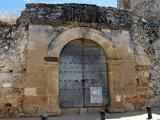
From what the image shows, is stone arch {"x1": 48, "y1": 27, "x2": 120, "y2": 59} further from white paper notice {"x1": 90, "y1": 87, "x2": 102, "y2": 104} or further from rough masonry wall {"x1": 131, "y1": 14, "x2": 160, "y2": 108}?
white paper notice {"x1": 90, "y1": 87, "x2": 102, "y2": 104}

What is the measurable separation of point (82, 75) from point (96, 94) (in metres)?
0.70

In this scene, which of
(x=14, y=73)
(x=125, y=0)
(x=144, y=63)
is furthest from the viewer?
(x=125, y=0)

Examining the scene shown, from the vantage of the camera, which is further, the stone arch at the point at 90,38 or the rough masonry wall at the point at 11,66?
the stone arch at the point at 90,38

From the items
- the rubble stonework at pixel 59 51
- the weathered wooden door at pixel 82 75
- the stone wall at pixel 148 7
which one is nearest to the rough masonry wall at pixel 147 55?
the rubble stonework at pixel 59 51

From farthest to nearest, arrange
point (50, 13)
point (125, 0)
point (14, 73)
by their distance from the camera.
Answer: point (125, 0), point (50, 13), point (14, 73)

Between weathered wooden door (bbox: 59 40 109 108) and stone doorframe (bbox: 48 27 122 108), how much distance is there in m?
0.18

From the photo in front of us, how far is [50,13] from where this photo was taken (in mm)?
7746

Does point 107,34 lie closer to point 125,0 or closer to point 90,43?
point 90,43

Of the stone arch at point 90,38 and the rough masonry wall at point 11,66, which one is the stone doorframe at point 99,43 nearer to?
the stone arch at point 90,38

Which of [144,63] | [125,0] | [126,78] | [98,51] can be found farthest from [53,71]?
[125,0]

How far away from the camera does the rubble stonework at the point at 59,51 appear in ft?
23.4

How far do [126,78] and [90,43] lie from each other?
1.53 metres

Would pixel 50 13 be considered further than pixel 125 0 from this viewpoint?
No

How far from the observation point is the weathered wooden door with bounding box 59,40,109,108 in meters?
7.57
